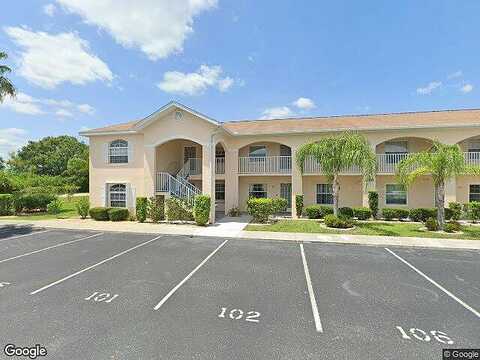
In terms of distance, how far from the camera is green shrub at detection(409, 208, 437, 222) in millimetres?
15562

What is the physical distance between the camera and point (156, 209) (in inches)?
634

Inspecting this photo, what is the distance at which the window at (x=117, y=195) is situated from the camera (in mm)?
18125

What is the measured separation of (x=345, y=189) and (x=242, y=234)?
10.2 meters

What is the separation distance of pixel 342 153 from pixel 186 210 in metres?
9.99

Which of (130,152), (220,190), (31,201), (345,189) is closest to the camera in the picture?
(130,152)

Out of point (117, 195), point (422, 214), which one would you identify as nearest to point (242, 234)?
point (117, 195)

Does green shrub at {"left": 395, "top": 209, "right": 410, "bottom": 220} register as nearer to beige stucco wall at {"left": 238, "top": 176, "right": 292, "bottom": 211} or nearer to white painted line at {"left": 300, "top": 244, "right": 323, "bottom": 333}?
beige stucco wall at {"left": 238, "top": 176, "right": 292, "bottom": 211}

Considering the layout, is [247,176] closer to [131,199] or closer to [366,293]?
[131,199]

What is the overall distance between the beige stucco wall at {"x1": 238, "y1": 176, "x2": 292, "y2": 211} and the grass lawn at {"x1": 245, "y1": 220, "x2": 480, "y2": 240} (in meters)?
5.27

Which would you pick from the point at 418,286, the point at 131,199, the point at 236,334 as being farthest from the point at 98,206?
the point at 418,286

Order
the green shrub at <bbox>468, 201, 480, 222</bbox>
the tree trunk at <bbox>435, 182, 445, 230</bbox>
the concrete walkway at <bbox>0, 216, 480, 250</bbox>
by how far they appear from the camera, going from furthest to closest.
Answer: the green shrub at <bbox>468, 201, 480, 222</bbox> → the tree trunk at <bbox>435, 182, 445, 230</bbox> → the concrete walkway at <bbox>0, 216, 480, 250</bbox>

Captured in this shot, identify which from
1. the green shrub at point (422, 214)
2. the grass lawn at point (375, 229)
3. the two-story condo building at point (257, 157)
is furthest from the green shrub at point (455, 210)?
the grass lawn at point (375, 229)

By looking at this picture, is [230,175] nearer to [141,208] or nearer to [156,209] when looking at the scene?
[156,209]

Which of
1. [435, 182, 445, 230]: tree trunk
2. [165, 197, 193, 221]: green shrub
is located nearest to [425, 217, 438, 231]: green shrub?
[435, 182, 445, 230]: tree trunk
